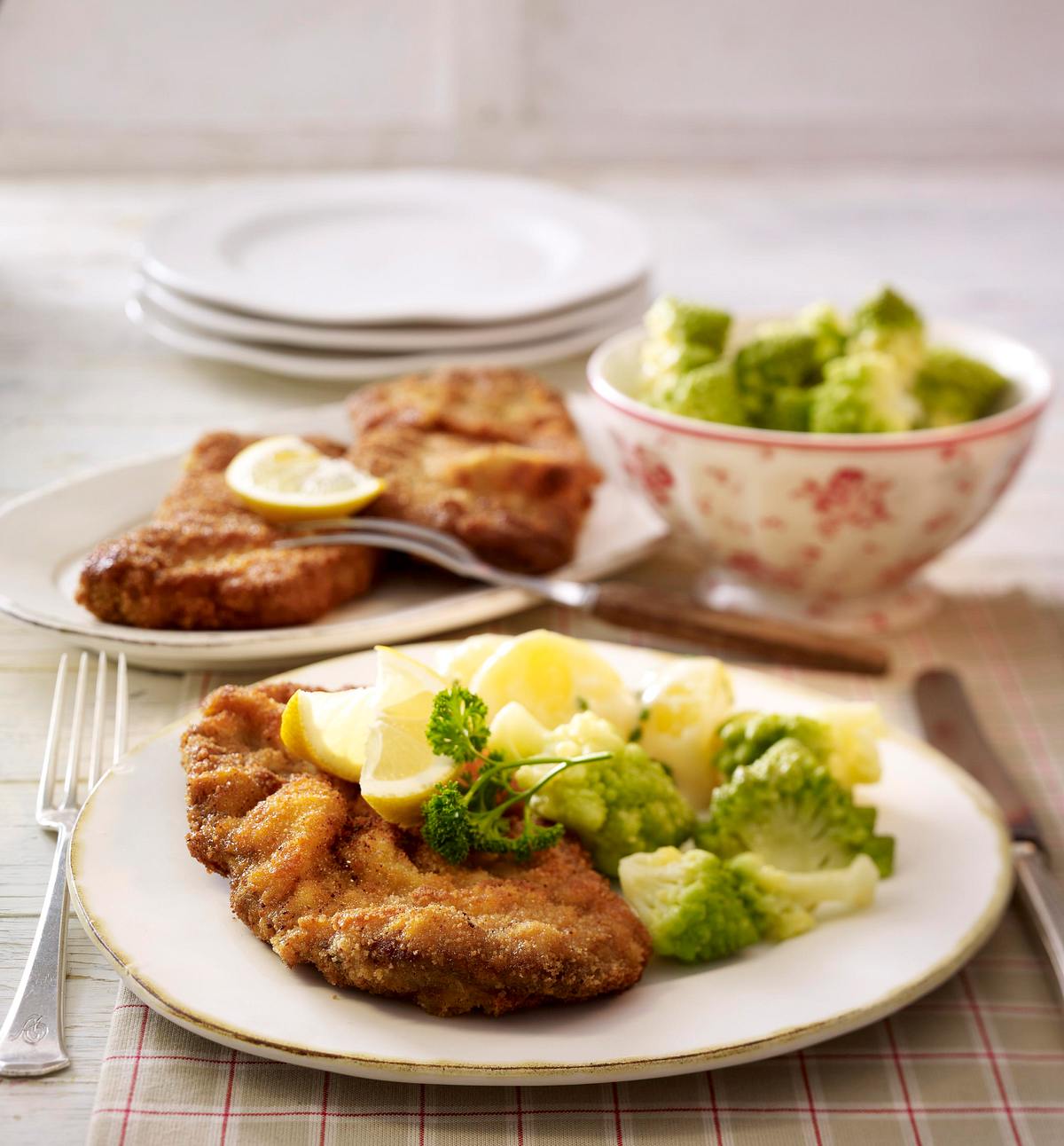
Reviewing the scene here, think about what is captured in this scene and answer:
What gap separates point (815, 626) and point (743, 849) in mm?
881

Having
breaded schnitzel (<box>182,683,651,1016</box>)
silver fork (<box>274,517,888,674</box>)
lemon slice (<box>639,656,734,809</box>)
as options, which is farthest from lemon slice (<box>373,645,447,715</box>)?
silver fork (<box>274,517,888,674</box>)

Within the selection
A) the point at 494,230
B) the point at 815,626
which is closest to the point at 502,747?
the point at 815,626

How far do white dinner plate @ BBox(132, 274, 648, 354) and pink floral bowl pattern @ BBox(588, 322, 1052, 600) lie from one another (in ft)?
3.15

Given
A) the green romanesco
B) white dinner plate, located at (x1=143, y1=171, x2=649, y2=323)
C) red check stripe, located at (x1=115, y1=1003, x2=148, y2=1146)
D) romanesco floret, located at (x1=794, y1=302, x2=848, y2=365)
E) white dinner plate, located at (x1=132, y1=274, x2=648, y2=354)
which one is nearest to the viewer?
red check stripe, located at (x1=115, y1=1003, x2=148, y2=1146)

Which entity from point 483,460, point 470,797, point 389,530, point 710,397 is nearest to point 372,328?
point 483,460

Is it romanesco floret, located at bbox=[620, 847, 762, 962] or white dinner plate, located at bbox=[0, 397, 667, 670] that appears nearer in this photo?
romanesco floret, located at bbox=[620, 847, 762, 962]

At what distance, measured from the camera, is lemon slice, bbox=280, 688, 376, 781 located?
156 cm

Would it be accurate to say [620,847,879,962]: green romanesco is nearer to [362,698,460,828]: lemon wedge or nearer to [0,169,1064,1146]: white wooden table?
[362,698,460,828]: lemon wedge

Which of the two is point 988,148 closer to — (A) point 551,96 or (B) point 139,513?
(A) point 551,96

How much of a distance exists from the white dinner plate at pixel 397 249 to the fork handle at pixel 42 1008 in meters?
2.03

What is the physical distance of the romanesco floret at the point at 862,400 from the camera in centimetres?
230

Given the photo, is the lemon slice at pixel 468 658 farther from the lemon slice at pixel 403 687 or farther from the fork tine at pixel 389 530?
the fork tine at pixel 389 530

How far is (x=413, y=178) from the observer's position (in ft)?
14.5

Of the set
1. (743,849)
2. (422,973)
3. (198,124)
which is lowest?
(198,124)
